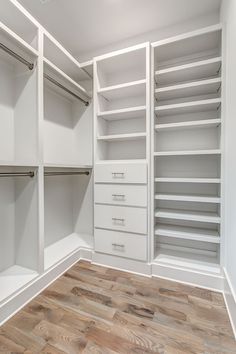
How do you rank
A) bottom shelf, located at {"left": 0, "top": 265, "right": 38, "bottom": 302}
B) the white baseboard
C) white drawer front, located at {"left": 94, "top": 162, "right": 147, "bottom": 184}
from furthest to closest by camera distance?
white drawer front, located at {"left": 94, "top": 162, "right": 147, "bottom": 184}, bottom shelf, located at {"left": 0, "top": 265, "right": 38, "bottom": 302}, the white baseboard

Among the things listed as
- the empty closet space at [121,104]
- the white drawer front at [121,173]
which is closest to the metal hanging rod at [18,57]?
the empty closet space at [121,104]

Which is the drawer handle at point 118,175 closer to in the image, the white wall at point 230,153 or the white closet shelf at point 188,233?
the white closet shelf at point 188,233

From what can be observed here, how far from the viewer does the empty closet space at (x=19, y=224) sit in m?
1.44

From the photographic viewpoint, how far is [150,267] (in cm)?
165

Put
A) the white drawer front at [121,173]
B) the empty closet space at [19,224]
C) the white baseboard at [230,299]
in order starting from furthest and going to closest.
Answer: the white drawer front at [121,173]
the empty closet space at [19,224]
the white baseboard at [230,299]

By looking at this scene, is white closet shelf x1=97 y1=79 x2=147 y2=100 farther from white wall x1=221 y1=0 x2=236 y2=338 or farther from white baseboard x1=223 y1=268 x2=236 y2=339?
white baseboard x1=223 y1=268 x2=236 y2=339

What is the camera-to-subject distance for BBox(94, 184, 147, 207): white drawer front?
1.66 meters

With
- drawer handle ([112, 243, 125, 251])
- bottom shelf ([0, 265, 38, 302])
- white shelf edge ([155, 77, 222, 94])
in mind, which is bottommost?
bottom shelf ([0, 265, 38, 302])

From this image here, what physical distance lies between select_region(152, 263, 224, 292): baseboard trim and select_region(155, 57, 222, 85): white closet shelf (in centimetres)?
173

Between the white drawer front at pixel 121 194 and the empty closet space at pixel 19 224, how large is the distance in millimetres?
607

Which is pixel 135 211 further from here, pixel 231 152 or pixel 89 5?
pixel 89 5

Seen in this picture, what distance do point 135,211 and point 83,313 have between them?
852 millimetres

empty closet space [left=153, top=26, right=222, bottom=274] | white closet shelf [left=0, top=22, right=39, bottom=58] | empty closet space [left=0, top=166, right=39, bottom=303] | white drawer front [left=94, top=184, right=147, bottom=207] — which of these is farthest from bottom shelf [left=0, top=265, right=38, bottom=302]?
white closet shelf [left=0, top=22, right=39, bottom=58]

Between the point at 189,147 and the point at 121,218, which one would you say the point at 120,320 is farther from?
the point at 189,147
